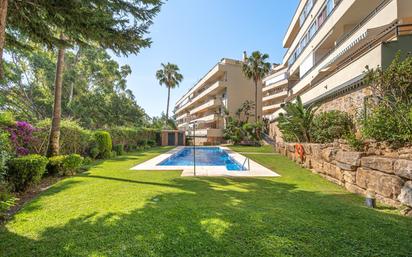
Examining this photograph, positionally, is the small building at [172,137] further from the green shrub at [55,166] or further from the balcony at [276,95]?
the green shrub at [55,166]

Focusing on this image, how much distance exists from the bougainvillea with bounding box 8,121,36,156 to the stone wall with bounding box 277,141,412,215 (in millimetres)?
13311

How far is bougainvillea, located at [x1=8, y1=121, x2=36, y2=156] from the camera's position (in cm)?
889

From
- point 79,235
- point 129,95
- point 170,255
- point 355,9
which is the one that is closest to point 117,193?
point 79,235

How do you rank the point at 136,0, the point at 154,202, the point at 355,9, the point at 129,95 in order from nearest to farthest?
the point at 154,202 < the point at 136,0 < the point at 355,9 < the point at 129,95

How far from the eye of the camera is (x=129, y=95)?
38094 mm

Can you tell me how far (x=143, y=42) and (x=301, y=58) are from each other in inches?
773

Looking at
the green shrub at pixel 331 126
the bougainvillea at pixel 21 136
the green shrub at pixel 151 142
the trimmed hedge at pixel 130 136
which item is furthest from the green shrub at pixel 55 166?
the green shrub at pixel 151 142

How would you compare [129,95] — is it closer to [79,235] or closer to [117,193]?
[117,193]

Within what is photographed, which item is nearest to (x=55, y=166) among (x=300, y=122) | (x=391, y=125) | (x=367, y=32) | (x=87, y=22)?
(x=87, y=22)

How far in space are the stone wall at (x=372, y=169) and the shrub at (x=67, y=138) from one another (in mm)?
13994

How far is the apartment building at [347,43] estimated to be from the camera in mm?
8438

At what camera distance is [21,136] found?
943 cm

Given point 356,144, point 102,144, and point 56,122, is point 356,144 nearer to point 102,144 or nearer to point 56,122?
point 56,122

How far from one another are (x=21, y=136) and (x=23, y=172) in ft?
12.8
